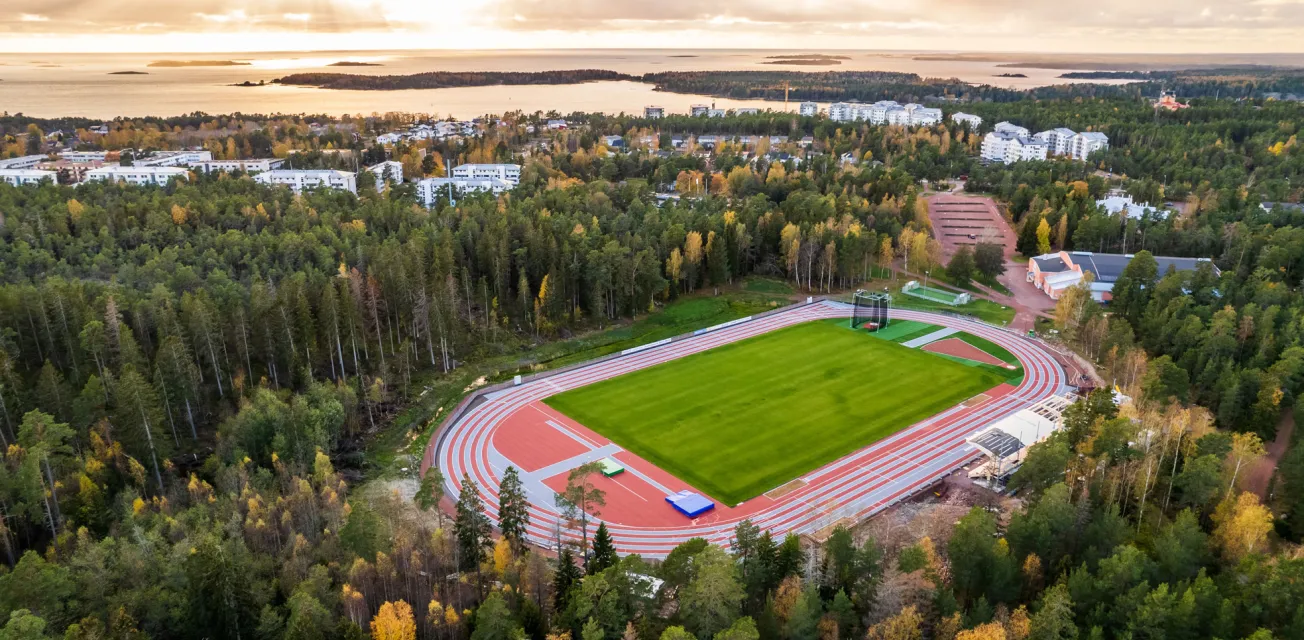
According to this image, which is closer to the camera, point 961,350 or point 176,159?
point 961,350

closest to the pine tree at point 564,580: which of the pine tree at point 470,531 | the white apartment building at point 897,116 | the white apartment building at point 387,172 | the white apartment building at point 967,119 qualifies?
the pine tree at point 470,531

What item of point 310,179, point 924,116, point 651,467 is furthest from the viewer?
point 924,116

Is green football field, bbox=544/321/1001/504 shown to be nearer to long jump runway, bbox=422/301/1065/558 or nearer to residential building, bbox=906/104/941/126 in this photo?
long jump runway, bbox=422/301/1065/558

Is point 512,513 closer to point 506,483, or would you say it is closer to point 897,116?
point 506,483

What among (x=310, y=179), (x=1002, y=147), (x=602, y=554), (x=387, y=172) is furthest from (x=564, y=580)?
(x=1002, y=147)

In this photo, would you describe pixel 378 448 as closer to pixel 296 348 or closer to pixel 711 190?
pixel 296 348

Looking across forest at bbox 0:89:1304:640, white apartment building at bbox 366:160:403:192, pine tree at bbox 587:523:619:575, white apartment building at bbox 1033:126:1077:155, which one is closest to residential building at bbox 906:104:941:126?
white apartment building at bbox 1033:126:1077:155

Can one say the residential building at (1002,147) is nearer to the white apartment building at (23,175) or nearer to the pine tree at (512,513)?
the pine tree at (512,513)

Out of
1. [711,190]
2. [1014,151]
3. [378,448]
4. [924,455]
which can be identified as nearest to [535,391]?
[378,448]
